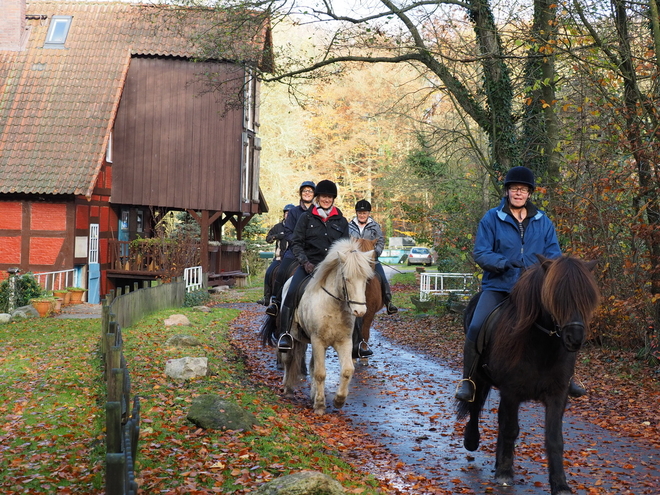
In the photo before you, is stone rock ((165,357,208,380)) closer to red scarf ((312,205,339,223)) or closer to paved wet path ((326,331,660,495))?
paved wet path ((326,331,660,495))

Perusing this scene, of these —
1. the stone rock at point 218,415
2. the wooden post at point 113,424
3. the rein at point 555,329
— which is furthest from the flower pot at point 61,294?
the rein at point 555,329

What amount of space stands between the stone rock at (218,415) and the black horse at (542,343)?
247 centimetres

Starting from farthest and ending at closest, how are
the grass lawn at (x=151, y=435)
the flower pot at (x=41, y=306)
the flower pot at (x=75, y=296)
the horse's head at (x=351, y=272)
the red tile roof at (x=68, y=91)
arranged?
1. the red tile roof at (x=68, y=91)
2. the flower pot at (x=75, y=296)
3. the flower pot at (x=41, y=306)
4. the horse's head at (x=351, y=272)
5. the grass lawn at (x=151, y=435)

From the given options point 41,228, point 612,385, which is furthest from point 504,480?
point 41,228

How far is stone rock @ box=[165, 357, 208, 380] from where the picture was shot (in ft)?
33.2

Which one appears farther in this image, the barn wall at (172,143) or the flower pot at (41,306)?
the barn wall at (172,143)

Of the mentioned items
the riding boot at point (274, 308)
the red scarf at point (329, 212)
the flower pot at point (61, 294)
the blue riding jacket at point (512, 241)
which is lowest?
the flower pot at point (61, 294)

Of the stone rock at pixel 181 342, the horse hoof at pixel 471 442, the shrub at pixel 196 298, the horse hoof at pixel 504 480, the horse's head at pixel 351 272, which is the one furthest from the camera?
the shrub at pixel 196 298

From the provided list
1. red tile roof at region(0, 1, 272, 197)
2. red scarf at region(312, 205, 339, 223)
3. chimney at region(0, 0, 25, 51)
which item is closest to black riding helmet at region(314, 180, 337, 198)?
red scarf at region(312, 205, 339, 223)

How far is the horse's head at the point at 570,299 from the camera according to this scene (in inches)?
222

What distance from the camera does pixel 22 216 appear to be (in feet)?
84.9

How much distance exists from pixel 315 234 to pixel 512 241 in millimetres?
3835

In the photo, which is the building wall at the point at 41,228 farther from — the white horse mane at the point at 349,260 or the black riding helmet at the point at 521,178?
the black riding helmet at the point at 521,178

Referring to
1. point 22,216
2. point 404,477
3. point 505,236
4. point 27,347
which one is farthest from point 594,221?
point 22,216
